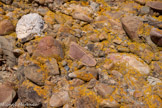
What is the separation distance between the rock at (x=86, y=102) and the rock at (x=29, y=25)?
1601mm

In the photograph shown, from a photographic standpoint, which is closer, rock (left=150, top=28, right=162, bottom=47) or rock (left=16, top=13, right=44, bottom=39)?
rock (left=150, top=28, right=162, bottom=47)

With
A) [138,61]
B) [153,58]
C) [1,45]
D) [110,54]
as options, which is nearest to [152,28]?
[153,58]

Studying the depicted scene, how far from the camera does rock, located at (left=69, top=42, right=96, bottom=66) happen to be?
245cm

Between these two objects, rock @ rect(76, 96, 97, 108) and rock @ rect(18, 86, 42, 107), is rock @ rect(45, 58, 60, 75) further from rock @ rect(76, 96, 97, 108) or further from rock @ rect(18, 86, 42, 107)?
rock @ rect(76, 96, 97, 108)

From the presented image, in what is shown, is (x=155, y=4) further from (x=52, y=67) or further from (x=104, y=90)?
(x=52, y=67)

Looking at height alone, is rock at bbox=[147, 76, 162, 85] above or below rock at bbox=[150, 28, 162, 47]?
below

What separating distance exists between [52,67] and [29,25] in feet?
3.69

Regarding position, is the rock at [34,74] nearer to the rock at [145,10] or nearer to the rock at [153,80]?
the rock at [153,80]

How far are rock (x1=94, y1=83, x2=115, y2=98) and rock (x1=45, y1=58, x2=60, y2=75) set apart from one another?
0.70 metres

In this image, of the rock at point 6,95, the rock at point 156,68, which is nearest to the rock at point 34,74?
the rock at point 6,95

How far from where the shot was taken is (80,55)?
251 cm

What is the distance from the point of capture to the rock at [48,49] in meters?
2.49

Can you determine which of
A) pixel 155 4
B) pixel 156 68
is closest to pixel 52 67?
pixel 156 68

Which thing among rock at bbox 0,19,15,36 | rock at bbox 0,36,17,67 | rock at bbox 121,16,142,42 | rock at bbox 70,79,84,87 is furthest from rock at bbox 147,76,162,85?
rock at bbox 0,19,15,36
